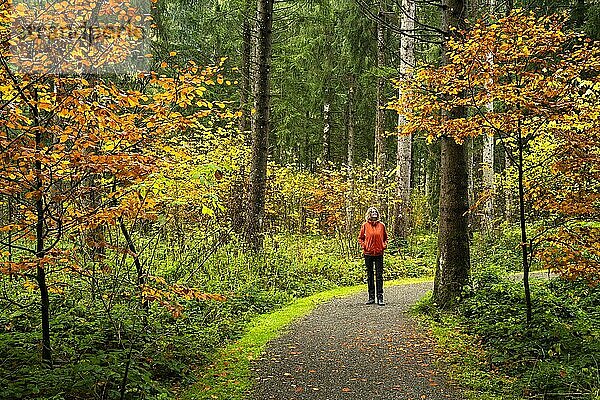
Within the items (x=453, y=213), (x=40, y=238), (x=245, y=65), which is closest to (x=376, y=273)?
(x=453, y=213)

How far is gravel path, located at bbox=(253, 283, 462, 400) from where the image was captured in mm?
5434

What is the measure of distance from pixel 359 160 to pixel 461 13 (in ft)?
73.1

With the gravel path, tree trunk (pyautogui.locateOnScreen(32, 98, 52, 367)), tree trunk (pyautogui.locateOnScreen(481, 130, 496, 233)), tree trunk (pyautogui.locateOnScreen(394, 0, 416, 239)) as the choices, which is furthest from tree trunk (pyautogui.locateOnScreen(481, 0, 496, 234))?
tree trunk (pyautogui.locateOnScreen(32, 98, 52, 367))

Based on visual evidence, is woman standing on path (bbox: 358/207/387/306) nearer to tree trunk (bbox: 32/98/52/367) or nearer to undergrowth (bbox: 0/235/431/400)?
undergrowth (bbox: 0/235/431/400)

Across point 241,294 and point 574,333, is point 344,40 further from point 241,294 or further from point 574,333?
point 574,333

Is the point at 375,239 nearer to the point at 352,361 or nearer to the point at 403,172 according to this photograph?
the point at 352,361

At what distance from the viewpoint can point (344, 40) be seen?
21656 mm

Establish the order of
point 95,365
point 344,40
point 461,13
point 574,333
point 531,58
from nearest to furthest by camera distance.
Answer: point 95,365, point 574,333, point 531,58, point 461,13, point 344,40

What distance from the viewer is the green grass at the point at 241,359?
547 cm

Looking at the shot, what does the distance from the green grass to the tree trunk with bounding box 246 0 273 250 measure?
2.46m

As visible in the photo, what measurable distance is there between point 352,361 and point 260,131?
268 inches

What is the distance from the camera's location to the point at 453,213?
28.6 ft

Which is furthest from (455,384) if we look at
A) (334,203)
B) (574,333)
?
(334,203)

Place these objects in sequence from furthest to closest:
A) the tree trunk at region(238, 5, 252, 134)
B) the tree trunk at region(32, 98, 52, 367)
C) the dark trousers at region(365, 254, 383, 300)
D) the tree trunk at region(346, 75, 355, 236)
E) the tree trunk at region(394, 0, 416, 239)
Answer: the tree trunk at region(238, 5, 252, 134), the tree trunk at region(394, 0, 416, 239), the tree trunk at region(346, 75, 355, 236), the dark trousers at region(365, 254, 383, 300), the tree trunk at region(32, 98, 52, 367)
